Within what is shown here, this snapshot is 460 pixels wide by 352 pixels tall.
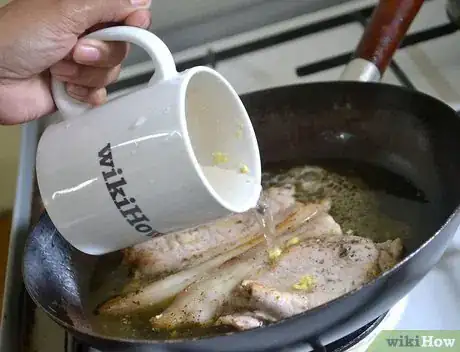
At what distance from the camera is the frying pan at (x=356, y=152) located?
63 centimetres

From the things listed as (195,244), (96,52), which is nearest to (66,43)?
(96,52)

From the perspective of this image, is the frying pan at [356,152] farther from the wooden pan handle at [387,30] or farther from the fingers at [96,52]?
the fingers at [96,52]

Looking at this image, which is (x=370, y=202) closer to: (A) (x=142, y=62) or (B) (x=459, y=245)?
(B) (x=459, y=245)

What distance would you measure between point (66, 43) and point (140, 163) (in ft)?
0.57

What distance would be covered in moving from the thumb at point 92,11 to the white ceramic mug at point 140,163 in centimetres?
2

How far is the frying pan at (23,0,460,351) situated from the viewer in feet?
2.05

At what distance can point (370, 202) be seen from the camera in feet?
2.93

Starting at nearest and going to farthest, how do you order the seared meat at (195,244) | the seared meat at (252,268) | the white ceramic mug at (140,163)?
the white ceramic mug at (140,163) < the seared meat at (252,268) < the seared meat at (195,244)

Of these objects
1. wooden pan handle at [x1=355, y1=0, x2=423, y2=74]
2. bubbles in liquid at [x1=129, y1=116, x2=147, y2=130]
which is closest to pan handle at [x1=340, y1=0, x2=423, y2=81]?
wooden pan handle at [x1=355, y1=0, x2=423, y2=74]

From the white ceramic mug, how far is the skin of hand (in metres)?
0.02

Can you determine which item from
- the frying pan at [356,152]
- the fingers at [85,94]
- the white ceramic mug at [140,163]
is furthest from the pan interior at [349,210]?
the fingers at [85,94]

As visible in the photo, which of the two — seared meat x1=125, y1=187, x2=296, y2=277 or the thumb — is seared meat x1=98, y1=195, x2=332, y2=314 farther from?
the thumb

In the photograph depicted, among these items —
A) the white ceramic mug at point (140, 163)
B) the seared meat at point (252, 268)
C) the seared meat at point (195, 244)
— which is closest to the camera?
the white ceramic mug at point (140, 163)

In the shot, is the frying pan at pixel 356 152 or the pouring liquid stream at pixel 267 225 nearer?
the frying pan at pixel 356 152
